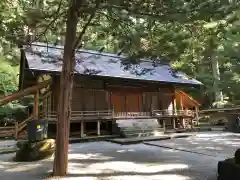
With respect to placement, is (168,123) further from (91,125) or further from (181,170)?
(181,170)

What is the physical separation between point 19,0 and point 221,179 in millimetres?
8109

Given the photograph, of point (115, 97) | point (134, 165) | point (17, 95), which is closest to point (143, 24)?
point (134, 165)

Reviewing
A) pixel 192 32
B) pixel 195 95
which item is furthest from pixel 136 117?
pixel 195 95

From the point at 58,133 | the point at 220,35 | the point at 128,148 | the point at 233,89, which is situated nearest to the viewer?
the point at 58,133

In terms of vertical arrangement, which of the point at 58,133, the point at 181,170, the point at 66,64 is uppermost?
the point at 66,64

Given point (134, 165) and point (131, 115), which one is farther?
point (131, 115)

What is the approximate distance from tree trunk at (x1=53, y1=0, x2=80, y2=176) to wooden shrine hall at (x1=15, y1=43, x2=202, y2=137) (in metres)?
6.98

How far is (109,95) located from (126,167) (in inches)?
385

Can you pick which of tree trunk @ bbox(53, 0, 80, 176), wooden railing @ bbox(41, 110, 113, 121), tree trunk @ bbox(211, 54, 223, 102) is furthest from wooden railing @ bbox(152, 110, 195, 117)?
tree trunk @ bbox(53, 0, 80, 176)

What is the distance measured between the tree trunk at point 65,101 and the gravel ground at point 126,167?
450mm

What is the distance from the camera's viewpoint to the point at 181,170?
24.7ft

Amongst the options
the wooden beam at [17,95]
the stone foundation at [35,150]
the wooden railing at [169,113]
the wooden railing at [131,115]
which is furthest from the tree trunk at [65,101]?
the wooden railing at [169,113]

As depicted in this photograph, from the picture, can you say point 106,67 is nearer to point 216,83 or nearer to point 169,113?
point 169,113

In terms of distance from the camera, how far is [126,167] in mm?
7984
